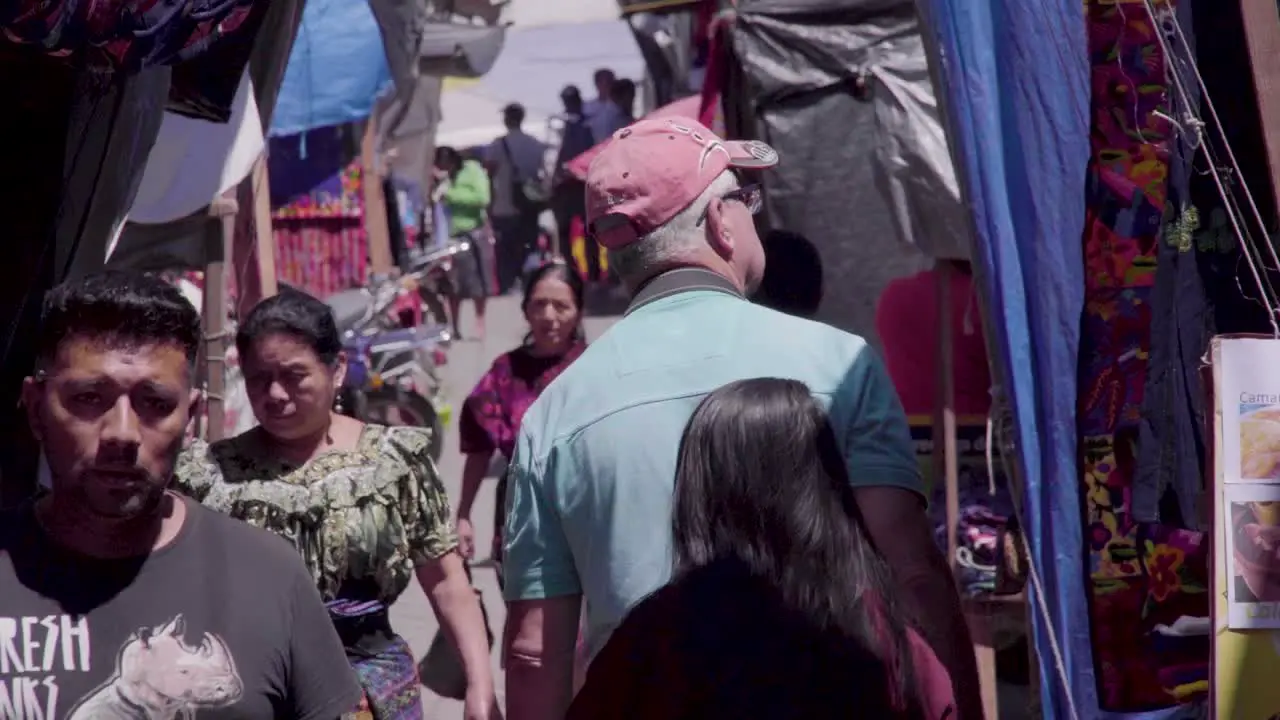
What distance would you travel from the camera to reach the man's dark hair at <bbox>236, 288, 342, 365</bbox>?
13.7 feet

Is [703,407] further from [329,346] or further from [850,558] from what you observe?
[329,346]

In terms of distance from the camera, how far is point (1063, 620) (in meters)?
4.06

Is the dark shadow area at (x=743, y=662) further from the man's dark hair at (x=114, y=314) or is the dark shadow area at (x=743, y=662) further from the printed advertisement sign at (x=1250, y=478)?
the printed advertisement sign at (x=1250, y=478)

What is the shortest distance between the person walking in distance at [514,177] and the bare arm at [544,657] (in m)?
15.8

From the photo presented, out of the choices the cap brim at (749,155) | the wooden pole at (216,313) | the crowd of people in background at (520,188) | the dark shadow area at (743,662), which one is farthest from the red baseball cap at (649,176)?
the crowd of people in background at (520,188)

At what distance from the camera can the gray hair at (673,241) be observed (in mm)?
2996

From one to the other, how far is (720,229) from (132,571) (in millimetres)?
1085

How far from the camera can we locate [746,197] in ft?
10.3

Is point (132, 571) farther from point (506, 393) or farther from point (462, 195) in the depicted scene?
point (462, 195)

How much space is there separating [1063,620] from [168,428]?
7.17 ft

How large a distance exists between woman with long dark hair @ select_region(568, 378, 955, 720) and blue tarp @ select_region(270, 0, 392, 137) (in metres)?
7.37

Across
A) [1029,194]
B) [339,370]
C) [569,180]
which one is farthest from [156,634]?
[569,180]

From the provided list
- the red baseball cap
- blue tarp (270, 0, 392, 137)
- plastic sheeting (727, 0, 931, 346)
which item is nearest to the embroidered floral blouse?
the red baseball cap

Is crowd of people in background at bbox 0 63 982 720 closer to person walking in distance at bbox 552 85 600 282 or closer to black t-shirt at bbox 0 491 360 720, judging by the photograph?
black t-shirt at bbox 0 491 360 720
